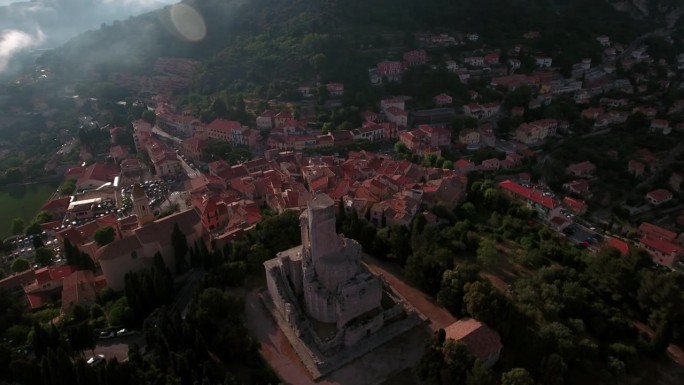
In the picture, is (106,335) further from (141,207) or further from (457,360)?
(457,360)

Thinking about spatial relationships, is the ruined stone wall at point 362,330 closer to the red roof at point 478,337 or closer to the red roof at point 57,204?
the red roof at point 478,337

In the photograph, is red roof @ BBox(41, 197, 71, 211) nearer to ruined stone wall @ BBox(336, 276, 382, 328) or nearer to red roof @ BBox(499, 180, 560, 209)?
ruined stone wall @ BBox(336, 276, 382, 328)

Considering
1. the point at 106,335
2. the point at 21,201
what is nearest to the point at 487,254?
the point at 106,335

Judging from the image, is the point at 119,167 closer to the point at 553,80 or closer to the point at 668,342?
the point at 668,342

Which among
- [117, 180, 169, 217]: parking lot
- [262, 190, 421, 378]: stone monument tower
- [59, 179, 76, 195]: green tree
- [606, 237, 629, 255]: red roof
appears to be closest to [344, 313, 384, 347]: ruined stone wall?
[262, 190, 421, 378]: stone monument tower

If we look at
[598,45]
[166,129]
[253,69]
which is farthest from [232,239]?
[598,45]

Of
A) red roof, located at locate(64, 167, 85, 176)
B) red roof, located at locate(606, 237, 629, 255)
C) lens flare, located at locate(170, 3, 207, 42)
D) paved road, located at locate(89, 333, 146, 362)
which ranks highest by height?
lens flare, located at locate(170, 3, 207, 42)
